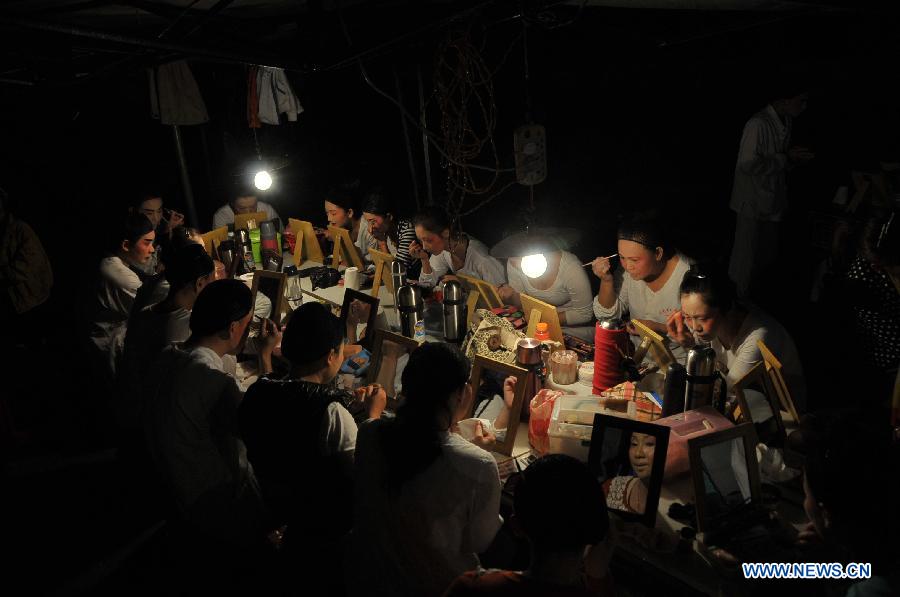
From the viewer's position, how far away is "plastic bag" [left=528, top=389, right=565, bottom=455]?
125 inches

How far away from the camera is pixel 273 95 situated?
8.02 m

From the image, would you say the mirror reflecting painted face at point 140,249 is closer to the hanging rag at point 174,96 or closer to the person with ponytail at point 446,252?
the person with ponytail at point 446,252

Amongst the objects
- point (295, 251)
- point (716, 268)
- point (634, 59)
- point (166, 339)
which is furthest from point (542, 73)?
point (166, 339)

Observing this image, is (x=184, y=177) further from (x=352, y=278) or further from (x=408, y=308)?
(x=408, y=308)

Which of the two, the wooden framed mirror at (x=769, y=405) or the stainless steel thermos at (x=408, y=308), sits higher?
the stainless steel thermos at (x=408, y=308)

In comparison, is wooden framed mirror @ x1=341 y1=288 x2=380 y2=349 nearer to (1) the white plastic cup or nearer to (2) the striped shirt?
(1) the white plastic cup

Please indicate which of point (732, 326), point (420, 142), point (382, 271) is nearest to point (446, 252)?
point (382, 271)

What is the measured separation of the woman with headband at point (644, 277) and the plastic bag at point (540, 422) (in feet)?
4.25

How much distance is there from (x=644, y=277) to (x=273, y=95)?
5.68m

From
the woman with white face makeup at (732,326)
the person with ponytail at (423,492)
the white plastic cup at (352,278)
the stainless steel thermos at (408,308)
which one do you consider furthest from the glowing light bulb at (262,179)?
the person with ponytail at (423,492)

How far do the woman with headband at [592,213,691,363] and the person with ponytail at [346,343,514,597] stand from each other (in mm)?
2179

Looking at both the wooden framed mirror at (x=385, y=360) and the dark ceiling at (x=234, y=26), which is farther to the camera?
the wooden framed mirror at (x=385, y=360)

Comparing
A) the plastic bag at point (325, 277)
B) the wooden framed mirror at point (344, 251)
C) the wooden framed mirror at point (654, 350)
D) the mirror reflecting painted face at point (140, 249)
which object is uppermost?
the mirror reflecting painted face at point (140, 249)

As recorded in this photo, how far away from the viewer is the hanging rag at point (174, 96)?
7441mm
